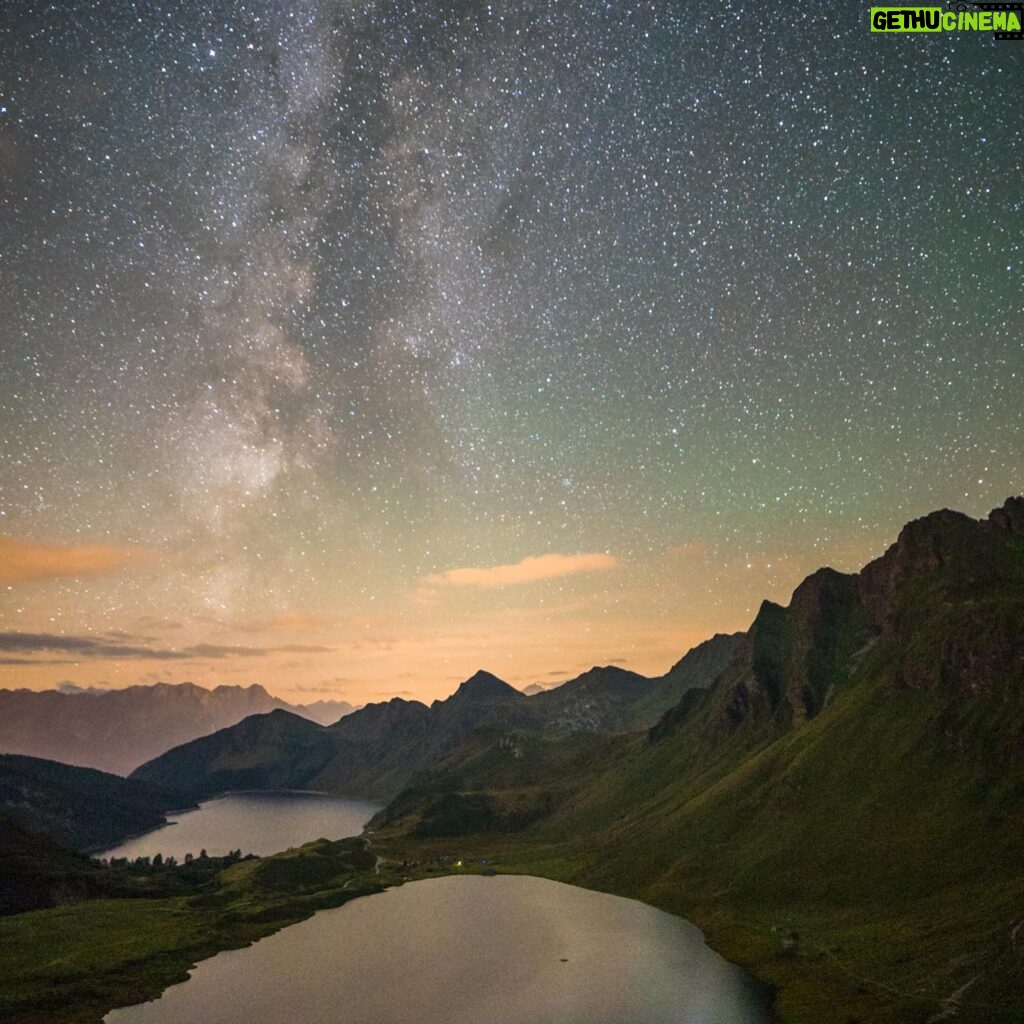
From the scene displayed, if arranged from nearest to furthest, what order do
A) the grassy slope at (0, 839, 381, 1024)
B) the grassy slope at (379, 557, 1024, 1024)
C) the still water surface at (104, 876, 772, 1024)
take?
the grassy slope at (379, 557, 1024, 1024) → the still water surface at (104, 876, 772, 1024) → the grassy slope at (0, 839, 381, 1024)

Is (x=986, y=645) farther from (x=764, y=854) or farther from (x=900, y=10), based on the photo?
(x=900, y=10)

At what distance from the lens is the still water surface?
106m

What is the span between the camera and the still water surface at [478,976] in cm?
10588

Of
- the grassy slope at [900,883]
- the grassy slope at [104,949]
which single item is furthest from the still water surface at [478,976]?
the grassy slope at [900,883]

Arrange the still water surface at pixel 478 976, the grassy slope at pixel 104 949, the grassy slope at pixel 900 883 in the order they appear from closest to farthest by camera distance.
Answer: the grassy slope at pixel 900 883 < the still water surface at pixel 478 976 < the grassy slope at pixel 104 949

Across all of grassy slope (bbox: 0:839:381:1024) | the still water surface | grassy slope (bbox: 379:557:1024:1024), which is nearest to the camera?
grassy slope (bbox: 379:557:1024:1024)

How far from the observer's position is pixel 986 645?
653ft

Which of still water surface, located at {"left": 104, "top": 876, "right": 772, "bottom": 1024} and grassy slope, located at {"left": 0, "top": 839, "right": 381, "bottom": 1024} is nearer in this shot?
still water surface, located at {"left": 104, "top": 876, "right": 772, "bottom": 1024}

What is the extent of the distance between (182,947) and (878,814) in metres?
170

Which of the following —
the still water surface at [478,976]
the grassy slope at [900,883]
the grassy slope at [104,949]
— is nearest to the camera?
the grassy slope at [900,883]

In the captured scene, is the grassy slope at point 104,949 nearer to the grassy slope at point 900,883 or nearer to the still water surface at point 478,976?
the still water surface at point 478,976

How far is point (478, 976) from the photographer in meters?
126

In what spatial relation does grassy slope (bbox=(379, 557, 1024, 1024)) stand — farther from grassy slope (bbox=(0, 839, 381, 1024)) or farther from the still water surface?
grassy slope (bbox=(0, 839, 381, 1024))

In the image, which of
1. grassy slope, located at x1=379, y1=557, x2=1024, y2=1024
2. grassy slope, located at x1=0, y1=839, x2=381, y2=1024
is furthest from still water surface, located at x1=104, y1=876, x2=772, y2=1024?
grassy slope, located at x1=379, y1=557, x2=1024, y2=1024
